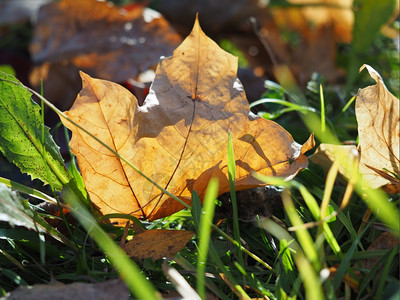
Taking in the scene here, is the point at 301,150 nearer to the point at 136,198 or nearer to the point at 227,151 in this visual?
the point at 227,151

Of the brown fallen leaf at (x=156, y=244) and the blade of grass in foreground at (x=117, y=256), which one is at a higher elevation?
the blade of grass in foreground at (x=117, y=256)

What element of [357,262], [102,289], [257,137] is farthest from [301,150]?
[102,289]

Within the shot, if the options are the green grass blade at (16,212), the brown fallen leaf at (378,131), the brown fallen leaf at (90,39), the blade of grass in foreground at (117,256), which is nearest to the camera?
the blade of grass in foreground at (117,256)

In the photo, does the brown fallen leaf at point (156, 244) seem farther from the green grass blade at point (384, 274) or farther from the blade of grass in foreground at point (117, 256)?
the green grass blade at point (384, 274)

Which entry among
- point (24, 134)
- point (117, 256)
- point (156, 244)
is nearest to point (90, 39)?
point (24, 134)

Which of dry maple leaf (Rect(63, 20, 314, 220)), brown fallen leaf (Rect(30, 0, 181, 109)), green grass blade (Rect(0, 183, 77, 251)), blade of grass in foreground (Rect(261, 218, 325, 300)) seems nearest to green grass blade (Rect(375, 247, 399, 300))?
blade of grass in foreground (Rect(261, 218, 325, 300))

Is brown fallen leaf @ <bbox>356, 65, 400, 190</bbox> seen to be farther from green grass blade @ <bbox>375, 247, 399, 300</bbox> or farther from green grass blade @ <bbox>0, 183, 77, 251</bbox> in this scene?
green grass blade @ <bbox>0, 183, 77, 251</bbox>

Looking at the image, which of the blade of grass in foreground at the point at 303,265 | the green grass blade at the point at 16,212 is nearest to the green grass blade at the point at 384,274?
the blade of grass in foreground at the point at 303,265
